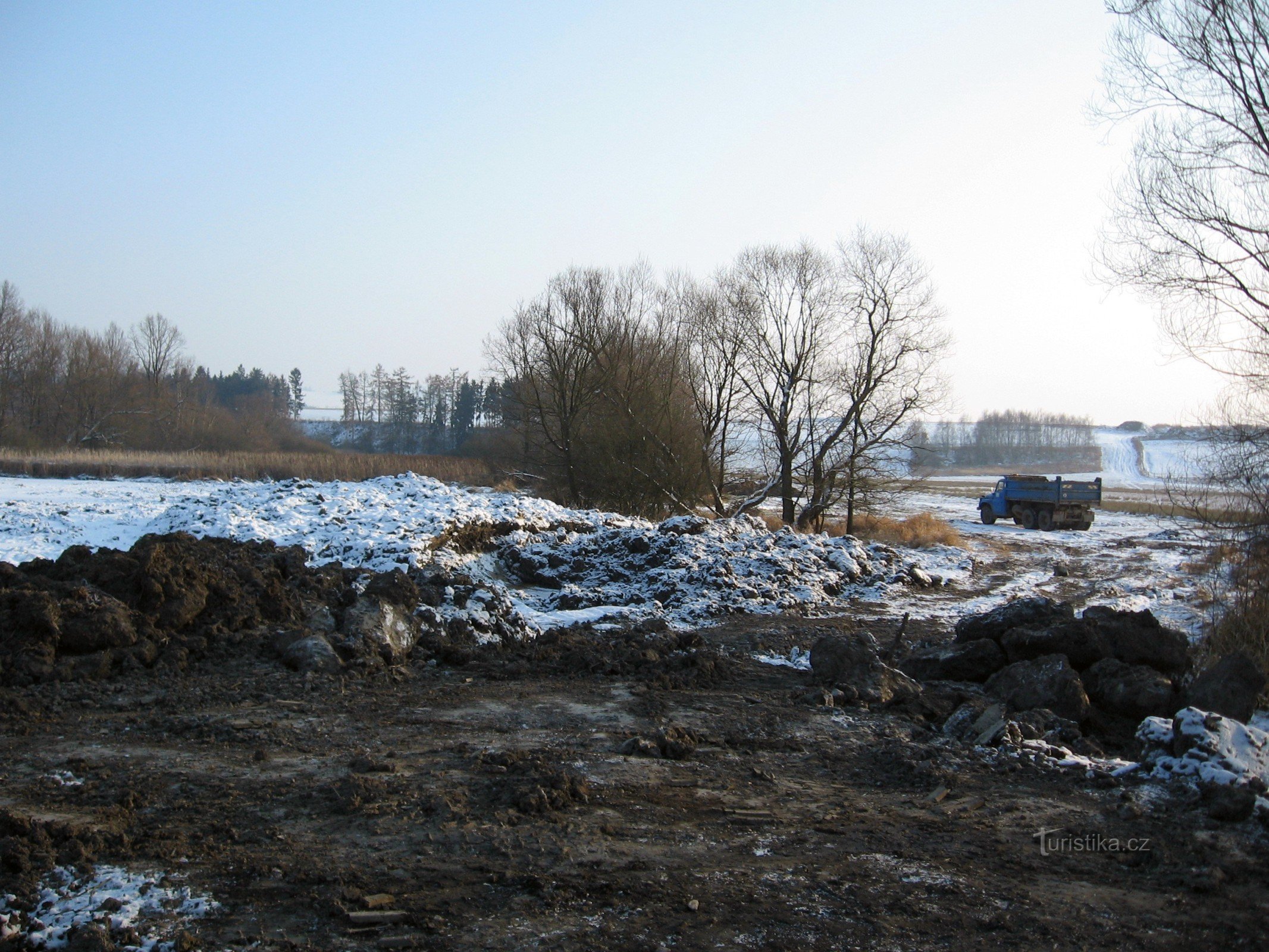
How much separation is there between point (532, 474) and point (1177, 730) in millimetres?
28424

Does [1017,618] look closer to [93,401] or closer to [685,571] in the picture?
[685,571]

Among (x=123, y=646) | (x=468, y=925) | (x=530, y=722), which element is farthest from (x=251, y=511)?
(x=468, y=925)

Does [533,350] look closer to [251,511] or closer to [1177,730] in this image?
[251,511]

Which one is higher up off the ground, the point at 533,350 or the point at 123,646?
the point at 533,350

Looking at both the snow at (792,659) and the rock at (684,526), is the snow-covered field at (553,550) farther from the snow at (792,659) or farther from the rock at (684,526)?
the snow at (792,659)

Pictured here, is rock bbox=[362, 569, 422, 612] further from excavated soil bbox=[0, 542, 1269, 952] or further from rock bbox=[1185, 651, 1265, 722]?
rock bbox=[1185, 651, 1265, 722]

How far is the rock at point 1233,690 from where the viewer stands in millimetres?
6891

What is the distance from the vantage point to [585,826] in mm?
4664

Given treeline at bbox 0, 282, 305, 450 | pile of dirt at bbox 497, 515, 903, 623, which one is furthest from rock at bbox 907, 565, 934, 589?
treeline at bbox 0, 282, 305, 450

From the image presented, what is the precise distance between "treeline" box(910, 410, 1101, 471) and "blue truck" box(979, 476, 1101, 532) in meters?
63.5

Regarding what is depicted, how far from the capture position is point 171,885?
383 cm

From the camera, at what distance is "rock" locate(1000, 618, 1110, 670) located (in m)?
8.04

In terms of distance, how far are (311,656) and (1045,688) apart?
6.65m

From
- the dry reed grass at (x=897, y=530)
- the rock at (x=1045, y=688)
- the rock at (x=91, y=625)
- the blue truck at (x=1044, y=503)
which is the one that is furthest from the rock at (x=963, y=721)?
the blue truck at (x=1044, y=503)
